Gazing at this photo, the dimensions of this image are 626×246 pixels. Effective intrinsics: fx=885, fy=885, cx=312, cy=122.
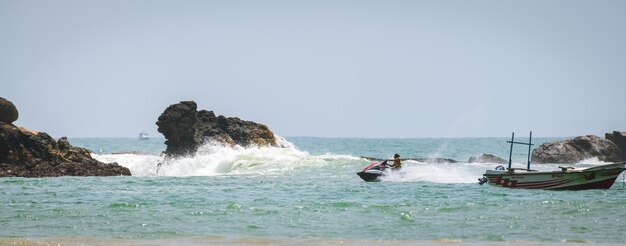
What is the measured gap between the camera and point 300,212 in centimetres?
2775

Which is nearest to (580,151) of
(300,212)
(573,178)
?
(573,178)

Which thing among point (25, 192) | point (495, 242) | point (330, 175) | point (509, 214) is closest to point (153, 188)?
point (25, 192)

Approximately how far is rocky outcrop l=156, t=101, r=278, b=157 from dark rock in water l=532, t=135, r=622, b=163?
25650 mm

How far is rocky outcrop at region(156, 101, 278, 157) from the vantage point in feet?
185

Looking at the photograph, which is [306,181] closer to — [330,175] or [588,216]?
[330,175]

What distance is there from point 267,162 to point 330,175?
7.61 metres

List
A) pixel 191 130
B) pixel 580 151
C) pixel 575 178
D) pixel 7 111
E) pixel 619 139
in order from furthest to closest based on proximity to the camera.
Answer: pixel 619 139
pixel 580 151
pixel 191 130
pixel 7 111
pixel 575 178

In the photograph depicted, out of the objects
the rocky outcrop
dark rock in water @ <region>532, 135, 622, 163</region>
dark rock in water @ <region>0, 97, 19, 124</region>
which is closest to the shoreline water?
dark rock in water @ <region>0, 97, 19, 124</region>

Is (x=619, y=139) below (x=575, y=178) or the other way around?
the other way around

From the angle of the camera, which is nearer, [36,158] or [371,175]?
[371,175]

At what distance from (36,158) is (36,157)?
8cm

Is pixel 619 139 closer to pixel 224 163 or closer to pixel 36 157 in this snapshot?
pixel 224 163

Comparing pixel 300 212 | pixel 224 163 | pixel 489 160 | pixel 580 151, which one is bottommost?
pixel 300 212

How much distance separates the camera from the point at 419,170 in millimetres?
45875
